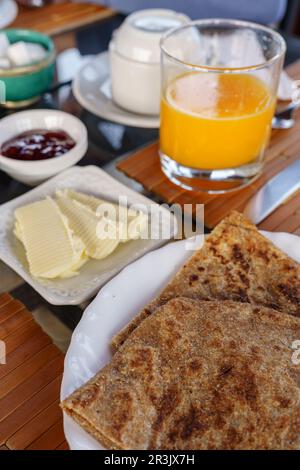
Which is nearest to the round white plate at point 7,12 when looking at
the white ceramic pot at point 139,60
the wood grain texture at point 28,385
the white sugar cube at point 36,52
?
the white sugar cube at point 36,52

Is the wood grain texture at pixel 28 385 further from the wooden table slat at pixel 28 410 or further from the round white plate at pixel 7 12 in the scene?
the round white plate at pixel 7 12

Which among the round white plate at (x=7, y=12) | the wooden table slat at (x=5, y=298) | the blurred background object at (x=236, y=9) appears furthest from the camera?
the blurred background object at (x=236, y=9)

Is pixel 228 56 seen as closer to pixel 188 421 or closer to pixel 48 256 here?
pixel 48 256

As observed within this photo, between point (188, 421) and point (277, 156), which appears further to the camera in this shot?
point (277, 156)

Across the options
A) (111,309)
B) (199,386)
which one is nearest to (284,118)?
(111,309)

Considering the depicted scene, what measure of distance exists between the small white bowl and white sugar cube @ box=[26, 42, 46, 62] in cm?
27

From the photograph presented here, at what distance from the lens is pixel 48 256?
3.99 feet

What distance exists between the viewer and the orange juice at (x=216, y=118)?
54.0 inches

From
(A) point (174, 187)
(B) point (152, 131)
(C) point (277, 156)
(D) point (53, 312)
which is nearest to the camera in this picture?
(D) point (53, 312)

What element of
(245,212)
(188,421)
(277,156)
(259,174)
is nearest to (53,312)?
(188,421)

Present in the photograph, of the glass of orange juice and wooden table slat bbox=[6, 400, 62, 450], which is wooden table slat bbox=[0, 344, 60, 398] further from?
the glass of orange juice

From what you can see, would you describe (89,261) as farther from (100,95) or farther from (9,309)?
(100,95)

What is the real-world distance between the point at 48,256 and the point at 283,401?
1.97ft
